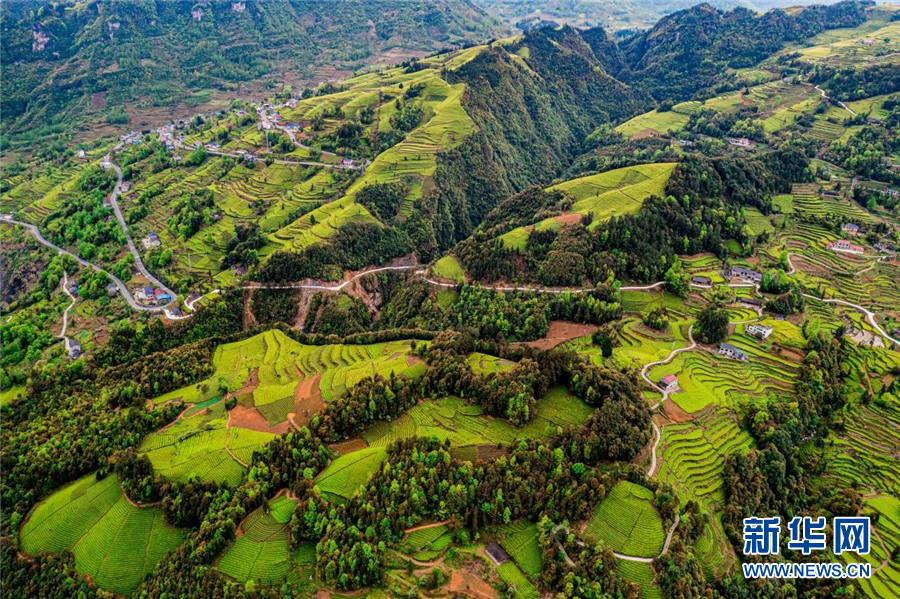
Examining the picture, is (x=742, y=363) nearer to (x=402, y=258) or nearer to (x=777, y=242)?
(x=777, y=242)

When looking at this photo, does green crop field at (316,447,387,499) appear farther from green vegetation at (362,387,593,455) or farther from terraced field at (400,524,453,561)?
terraced field at (400,524,453,561)

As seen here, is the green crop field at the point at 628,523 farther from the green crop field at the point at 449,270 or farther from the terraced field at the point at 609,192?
the terraced field at the point at 609,192

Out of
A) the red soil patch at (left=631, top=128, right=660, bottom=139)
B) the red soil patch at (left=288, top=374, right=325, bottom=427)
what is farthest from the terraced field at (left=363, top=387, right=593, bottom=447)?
the red soil patch at (left=631, top=128, right=660, bottom=139)

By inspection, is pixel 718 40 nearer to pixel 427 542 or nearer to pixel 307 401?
pixel 307 401

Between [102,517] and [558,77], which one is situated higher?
[558,77]

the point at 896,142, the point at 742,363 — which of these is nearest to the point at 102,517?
the point at 742,363

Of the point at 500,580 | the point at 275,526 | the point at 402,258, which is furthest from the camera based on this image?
the point at 402,258

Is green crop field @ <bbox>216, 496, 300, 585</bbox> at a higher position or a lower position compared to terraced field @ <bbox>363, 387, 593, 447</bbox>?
lower

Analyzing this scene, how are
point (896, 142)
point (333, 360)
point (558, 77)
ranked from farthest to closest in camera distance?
point (558, 77) < point (896, 142) < point (333, 360)
